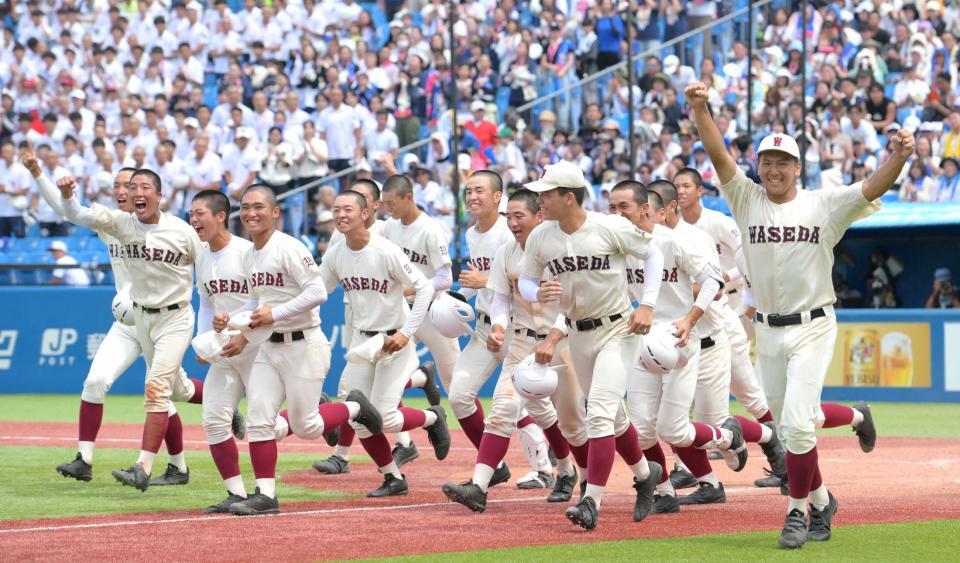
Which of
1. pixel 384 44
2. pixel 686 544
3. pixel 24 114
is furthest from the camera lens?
pixel 384 44

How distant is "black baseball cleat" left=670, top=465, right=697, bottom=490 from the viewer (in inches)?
438

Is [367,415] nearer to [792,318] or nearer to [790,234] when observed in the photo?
[792,318]

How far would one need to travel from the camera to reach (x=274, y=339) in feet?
32.7

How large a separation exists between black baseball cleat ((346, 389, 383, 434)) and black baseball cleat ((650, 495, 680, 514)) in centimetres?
215

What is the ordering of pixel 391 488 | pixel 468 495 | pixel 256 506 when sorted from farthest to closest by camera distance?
pixel 391 488
pixel 256 506
pixel 468 495

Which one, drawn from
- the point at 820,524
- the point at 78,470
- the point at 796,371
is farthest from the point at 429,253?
the point at 820,524

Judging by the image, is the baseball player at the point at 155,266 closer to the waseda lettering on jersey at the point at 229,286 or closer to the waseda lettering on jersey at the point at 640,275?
the waseda lettering on jersey at the point at 229,286

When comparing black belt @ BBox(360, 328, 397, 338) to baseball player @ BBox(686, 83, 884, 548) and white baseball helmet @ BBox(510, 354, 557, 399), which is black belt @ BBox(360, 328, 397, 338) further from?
baseball player @ BBox(686, 83, 884, 548)

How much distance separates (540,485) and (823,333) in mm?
3378

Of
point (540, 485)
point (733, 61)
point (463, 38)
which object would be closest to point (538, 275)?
point (540, 485)

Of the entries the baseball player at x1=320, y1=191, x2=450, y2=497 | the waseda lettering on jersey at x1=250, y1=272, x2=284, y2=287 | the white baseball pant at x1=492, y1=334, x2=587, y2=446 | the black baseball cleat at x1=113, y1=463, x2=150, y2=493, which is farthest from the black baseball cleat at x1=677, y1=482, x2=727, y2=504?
the black baseball cleat at x1=113, y1=463, x2=150, y2=493

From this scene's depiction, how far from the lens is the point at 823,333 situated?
875cm

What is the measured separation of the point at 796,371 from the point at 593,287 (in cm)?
142

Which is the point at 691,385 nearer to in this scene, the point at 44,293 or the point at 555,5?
the point at 44,293
